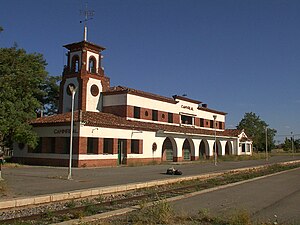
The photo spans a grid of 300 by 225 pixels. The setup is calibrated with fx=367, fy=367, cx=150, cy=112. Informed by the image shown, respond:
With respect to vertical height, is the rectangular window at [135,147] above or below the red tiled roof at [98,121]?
below

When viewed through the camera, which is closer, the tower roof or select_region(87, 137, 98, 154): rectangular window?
select_region(87, 137, 98, 154): rectangular window

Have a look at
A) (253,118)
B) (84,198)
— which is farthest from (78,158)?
(253,118)

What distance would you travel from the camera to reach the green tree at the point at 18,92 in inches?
1039

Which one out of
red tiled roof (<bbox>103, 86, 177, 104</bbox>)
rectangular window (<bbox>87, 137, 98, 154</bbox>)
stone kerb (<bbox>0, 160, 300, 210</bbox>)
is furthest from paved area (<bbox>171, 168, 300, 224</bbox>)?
red tiled roof (<bbox>103, 86, 177, 104</bbox>)

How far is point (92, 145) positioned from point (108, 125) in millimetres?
2084

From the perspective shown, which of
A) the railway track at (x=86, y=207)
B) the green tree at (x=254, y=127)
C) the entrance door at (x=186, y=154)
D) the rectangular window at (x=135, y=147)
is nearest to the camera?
the railway track at (x=86, y=207)

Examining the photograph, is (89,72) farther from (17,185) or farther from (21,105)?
(17,185)

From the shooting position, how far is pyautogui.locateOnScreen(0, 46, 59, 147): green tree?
86.6 feet

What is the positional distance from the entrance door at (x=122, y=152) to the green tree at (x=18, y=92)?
701 centimetres

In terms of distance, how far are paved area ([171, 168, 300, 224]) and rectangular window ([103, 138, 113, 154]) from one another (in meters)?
16.1

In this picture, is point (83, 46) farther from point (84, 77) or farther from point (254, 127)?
point (254, 127)

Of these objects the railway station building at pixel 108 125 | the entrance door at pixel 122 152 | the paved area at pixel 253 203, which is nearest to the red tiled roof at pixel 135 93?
the railway station building at pixel 108 125

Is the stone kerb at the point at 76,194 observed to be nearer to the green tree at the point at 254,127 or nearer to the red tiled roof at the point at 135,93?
the red tiled roof at the point at 135,93

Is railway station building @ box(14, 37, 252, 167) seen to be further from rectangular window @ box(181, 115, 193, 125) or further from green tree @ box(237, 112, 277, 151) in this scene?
green tree @ box(237, 112, 277, 151)
